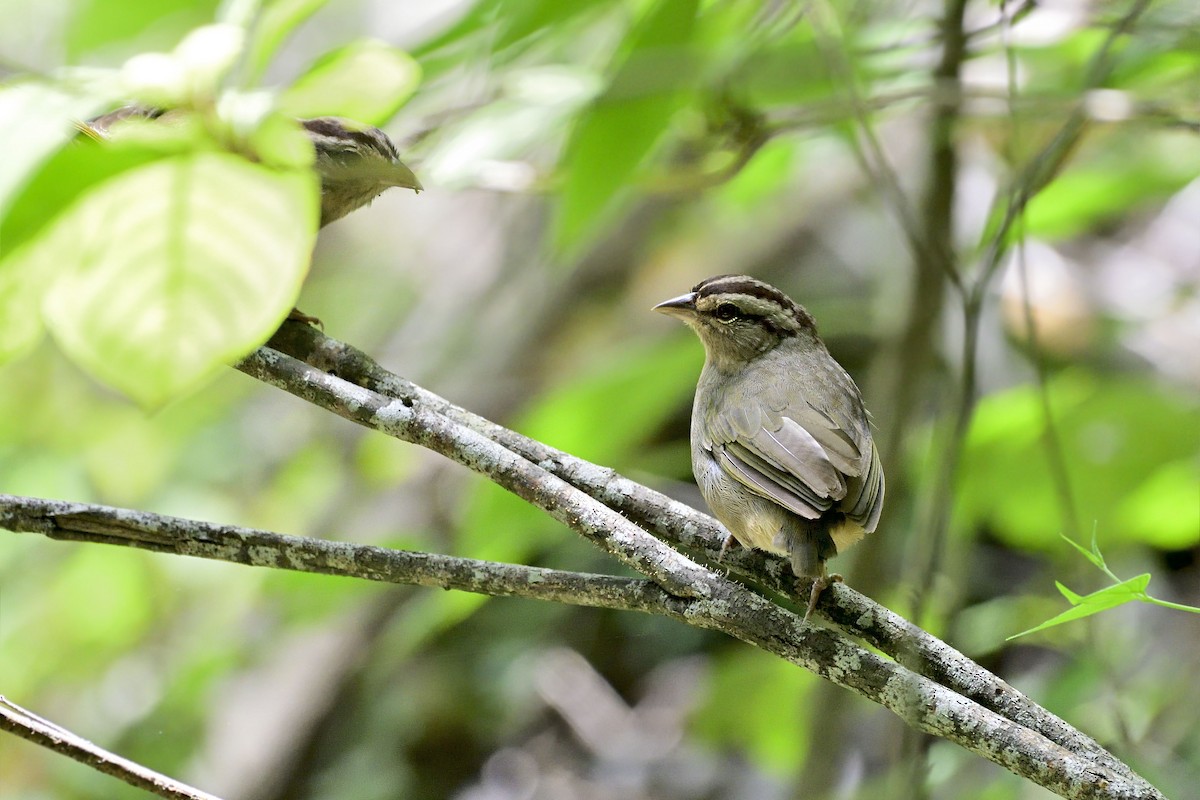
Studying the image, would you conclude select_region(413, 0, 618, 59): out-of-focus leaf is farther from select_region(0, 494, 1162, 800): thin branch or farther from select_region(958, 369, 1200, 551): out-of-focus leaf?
select_region(958, 369, 1200, 551): out-of-focus leaf

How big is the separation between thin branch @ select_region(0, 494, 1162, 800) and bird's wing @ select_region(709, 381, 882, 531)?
1.96 ft

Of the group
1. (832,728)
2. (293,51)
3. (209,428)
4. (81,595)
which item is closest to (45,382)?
(209,428)

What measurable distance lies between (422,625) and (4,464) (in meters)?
3.82

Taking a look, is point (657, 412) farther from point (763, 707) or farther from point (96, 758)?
point (96, 758)

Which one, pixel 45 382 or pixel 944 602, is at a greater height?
pixel 45 382

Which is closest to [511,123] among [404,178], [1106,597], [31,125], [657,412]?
[404,178]

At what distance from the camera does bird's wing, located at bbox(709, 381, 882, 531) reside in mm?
2688

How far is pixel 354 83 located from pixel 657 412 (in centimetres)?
240

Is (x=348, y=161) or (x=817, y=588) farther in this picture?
(x=348, y=161)

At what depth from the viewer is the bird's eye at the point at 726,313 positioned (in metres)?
3.49

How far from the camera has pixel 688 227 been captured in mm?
7445

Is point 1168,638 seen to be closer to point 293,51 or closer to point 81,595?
point 81,595

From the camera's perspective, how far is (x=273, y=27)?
4.74ft

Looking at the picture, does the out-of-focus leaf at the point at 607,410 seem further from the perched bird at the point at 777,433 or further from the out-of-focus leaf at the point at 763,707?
the out-of-focus leaf at the point at 763,707
